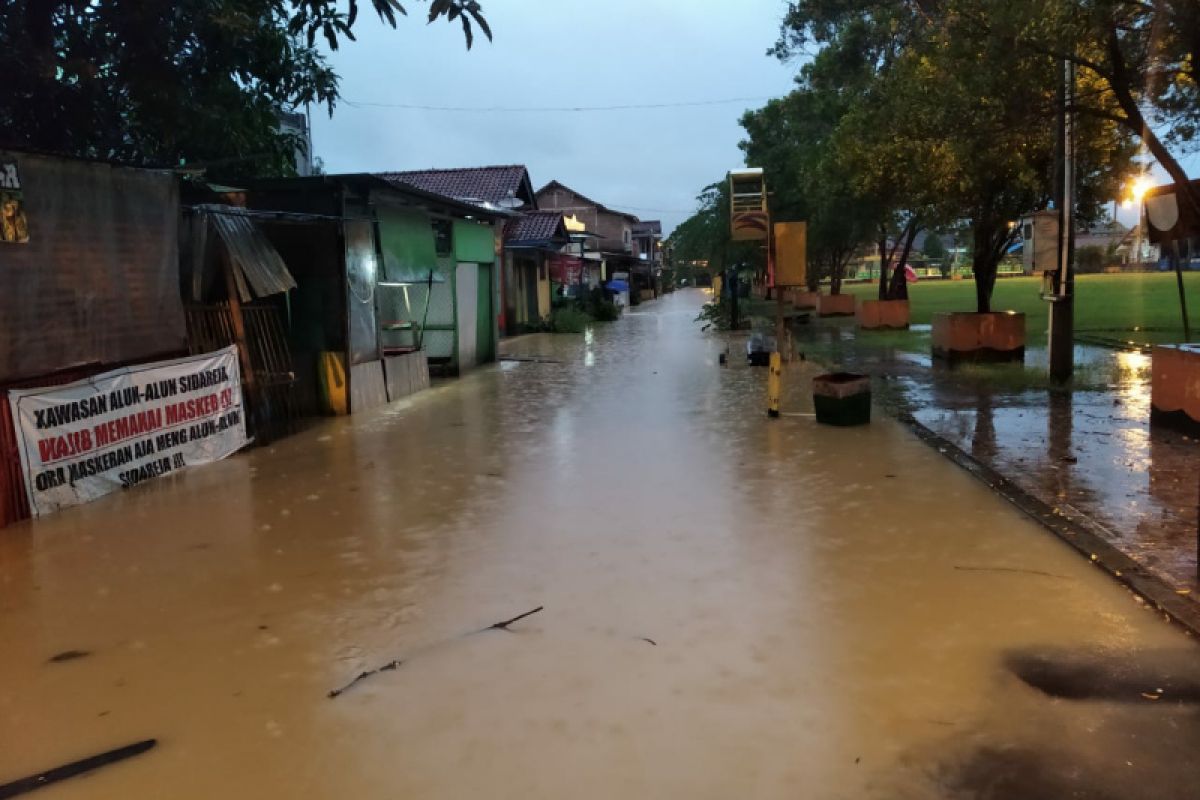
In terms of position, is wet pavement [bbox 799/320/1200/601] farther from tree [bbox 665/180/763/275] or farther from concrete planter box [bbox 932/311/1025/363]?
tree [bbox 665/180/763/275]

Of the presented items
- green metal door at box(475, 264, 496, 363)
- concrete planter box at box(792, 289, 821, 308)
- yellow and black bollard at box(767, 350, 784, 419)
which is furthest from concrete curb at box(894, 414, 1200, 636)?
concrete planter box at box(792, 289, 821, 308)

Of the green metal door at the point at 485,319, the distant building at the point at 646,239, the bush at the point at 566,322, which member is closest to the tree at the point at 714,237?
the bush at the point at 566,322

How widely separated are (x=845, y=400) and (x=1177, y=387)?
3422 mm

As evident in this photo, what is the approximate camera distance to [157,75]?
11266 mm

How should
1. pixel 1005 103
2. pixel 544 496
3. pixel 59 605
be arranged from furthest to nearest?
1. pixel 1005 103
2. pixel 544 496
3. pixel 59 605

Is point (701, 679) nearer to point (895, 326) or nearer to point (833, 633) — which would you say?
point (833, 633)

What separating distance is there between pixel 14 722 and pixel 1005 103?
38.5 feet

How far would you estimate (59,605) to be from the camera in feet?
17.7

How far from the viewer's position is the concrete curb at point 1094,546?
16.1 ft

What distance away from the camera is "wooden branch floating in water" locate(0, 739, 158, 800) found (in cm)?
342

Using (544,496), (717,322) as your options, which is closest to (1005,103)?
(544,496)

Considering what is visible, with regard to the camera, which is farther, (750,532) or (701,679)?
(750,532)

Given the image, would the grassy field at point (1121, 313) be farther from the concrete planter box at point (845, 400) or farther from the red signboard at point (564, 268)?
the red signboard at point (564, 268)

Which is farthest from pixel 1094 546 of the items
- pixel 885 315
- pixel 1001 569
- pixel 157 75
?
pixel 885 315
